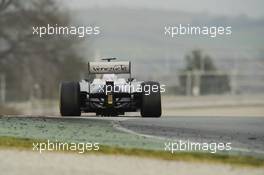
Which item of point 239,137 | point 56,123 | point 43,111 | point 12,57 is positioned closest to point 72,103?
point 56,123

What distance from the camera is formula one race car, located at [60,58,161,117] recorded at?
26.2 m

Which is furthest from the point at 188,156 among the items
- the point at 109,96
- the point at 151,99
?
the point at 109,96

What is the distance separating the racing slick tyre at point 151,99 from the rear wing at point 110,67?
102cm

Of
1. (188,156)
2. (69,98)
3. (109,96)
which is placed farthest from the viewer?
(109,96)

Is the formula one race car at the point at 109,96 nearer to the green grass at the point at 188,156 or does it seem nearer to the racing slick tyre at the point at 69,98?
the racing slick tyre at the point at 69,98

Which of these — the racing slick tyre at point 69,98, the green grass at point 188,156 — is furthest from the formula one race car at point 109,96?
the green grass at point 188,156

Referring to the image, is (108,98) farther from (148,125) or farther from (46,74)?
(46,74)

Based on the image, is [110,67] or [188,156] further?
[110,67]

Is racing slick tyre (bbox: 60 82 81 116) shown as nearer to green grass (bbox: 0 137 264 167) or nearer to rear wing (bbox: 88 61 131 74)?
rear wing (bbox: 88 61 131 74)

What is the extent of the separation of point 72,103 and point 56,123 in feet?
2.60

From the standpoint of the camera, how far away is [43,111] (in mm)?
36250

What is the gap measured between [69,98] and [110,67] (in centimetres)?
171

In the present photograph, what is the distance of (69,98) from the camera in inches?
1042

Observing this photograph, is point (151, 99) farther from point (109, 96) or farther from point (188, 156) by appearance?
point (188, 156)
